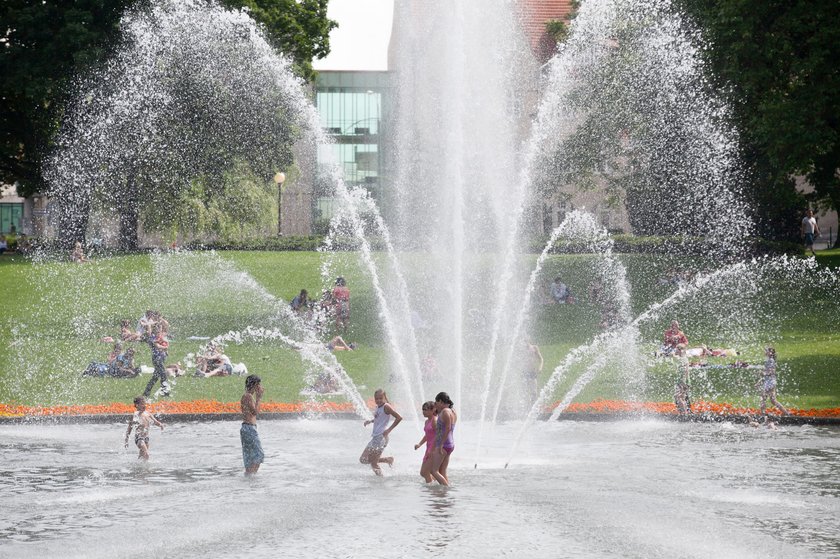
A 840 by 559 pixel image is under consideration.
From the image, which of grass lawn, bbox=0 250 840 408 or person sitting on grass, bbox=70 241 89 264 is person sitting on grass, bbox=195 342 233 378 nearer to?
grass lawn, bbox=0 250 840 408

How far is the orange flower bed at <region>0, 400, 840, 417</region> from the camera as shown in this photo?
25.9 meters

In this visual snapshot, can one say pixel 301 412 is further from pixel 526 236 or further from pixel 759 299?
pixel 526 236

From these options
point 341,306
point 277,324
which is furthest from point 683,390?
point 277,324

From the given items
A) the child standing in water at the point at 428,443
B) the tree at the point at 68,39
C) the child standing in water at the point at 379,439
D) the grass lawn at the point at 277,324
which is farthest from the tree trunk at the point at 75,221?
the child standing in water at the point at 428,443

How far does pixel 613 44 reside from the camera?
56938mm

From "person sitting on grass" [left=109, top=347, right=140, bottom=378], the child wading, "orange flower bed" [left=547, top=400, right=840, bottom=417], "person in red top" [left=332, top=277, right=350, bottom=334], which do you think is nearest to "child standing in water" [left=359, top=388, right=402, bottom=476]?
the child wading

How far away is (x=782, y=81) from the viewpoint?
45.2 meters

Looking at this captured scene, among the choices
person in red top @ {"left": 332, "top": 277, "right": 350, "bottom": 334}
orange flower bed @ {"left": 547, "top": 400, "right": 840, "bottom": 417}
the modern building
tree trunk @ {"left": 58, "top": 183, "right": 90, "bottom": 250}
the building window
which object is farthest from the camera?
the building window

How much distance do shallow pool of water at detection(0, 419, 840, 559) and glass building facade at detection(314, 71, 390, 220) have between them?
80.4 m

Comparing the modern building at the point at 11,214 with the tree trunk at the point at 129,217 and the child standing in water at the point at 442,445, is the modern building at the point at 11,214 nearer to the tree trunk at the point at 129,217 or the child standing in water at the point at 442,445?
the tree trunk at the point at 129,217

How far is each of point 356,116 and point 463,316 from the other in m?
65.2

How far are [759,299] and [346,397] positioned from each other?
68.6 ft

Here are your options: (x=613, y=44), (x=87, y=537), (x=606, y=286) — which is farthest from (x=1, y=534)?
(x=613, y=44)

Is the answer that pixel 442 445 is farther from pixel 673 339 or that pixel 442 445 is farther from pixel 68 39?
pixel 68 39
